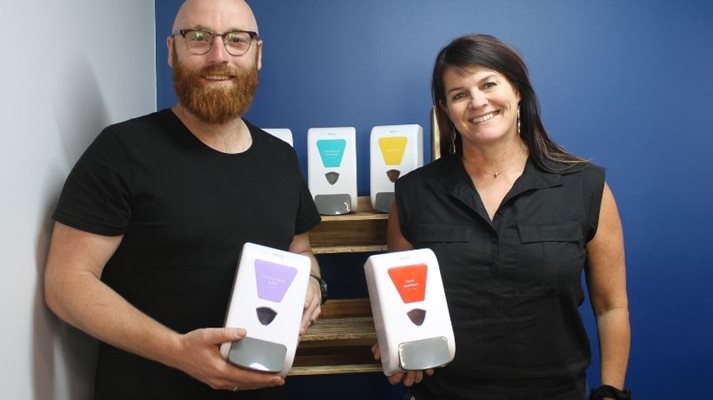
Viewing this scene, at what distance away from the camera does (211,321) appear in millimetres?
1186

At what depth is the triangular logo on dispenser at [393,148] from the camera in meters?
1.71

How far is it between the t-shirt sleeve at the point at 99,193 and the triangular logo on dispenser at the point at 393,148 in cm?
80

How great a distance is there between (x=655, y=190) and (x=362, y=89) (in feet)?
3.42

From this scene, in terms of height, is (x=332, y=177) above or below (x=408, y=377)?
above

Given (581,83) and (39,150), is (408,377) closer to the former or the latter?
(39,150)

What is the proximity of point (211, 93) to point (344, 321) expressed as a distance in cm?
87

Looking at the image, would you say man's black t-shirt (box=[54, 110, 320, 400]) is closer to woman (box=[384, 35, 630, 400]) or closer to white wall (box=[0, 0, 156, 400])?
white wall (box=[0, 0, 156, 400])

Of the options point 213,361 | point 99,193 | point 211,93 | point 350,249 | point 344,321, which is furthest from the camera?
point 344,321

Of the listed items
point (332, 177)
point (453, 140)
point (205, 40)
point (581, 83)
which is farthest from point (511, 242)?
point (581, 83)

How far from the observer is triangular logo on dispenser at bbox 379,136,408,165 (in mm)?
1707

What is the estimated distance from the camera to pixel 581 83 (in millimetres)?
1904

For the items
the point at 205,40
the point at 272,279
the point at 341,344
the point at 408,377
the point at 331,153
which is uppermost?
the point at 205,40

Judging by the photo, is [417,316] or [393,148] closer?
[417,316]

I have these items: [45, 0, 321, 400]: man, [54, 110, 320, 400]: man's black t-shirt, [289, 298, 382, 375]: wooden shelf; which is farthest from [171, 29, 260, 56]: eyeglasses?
[289, 298, 382, 375]: wooden shelf
